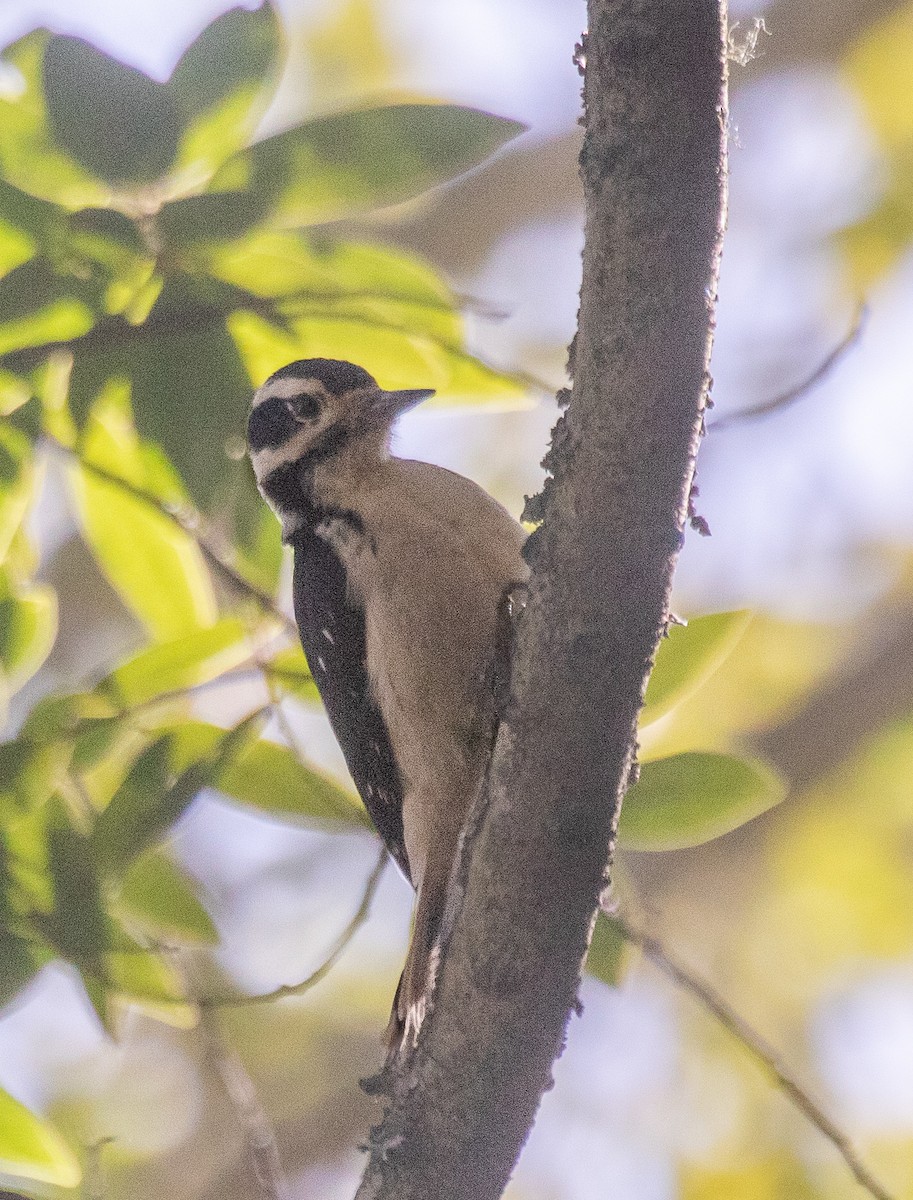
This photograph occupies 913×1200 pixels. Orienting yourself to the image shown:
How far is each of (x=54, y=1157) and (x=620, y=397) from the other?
2051mm

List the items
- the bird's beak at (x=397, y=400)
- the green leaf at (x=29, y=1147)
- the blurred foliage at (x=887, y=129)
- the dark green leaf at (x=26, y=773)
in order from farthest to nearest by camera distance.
Result: the blurred foliage at (x=887, y=129), the bird's beak at (x=397, y=400), the dark green leaf at (x=26, y=773), the green leaf at (x=29, y=1147)

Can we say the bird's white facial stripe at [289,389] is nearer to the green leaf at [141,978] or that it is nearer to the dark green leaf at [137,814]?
the dark green leaf at [137,814]

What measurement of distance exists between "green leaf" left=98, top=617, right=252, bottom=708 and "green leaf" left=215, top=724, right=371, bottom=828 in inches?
8.7

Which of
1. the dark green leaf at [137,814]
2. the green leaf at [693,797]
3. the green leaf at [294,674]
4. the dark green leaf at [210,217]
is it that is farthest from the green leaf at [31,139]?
the green leaf at [693,797]

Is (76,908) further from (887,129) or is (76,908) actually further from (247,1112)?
(887,129)

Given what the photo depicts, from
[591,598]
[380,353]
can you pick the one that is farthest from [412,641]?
[591,598]

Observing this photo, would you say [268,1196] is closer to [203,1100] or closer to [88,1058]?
[203,1100]

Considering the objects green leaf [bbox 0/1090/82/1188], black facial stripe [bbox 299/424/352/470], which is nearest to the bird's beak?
black facial stripe [bbox 299/424/352/470]

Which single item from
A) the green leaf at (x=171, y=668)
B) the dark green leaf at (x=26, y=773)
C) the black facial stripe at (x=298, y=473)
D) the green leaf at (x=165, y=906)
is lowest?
the green leaf at (x=165, y=906)

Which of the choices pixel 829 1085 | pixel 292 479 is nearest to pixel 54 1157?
pixel 292 479

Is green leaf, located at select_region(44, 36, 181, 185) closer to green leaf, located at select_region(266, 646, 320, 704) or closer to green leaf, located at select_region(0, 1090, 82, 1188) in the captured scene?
green leaf, located at select_region(266, 646, 320, 704)

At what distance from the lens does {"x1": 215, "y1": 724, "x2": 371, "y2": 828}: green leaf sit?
3.61 metres

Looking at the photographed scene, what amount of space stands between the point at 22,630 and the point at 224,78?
4.38 feet

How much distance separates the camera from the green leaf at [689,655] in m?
3.38
